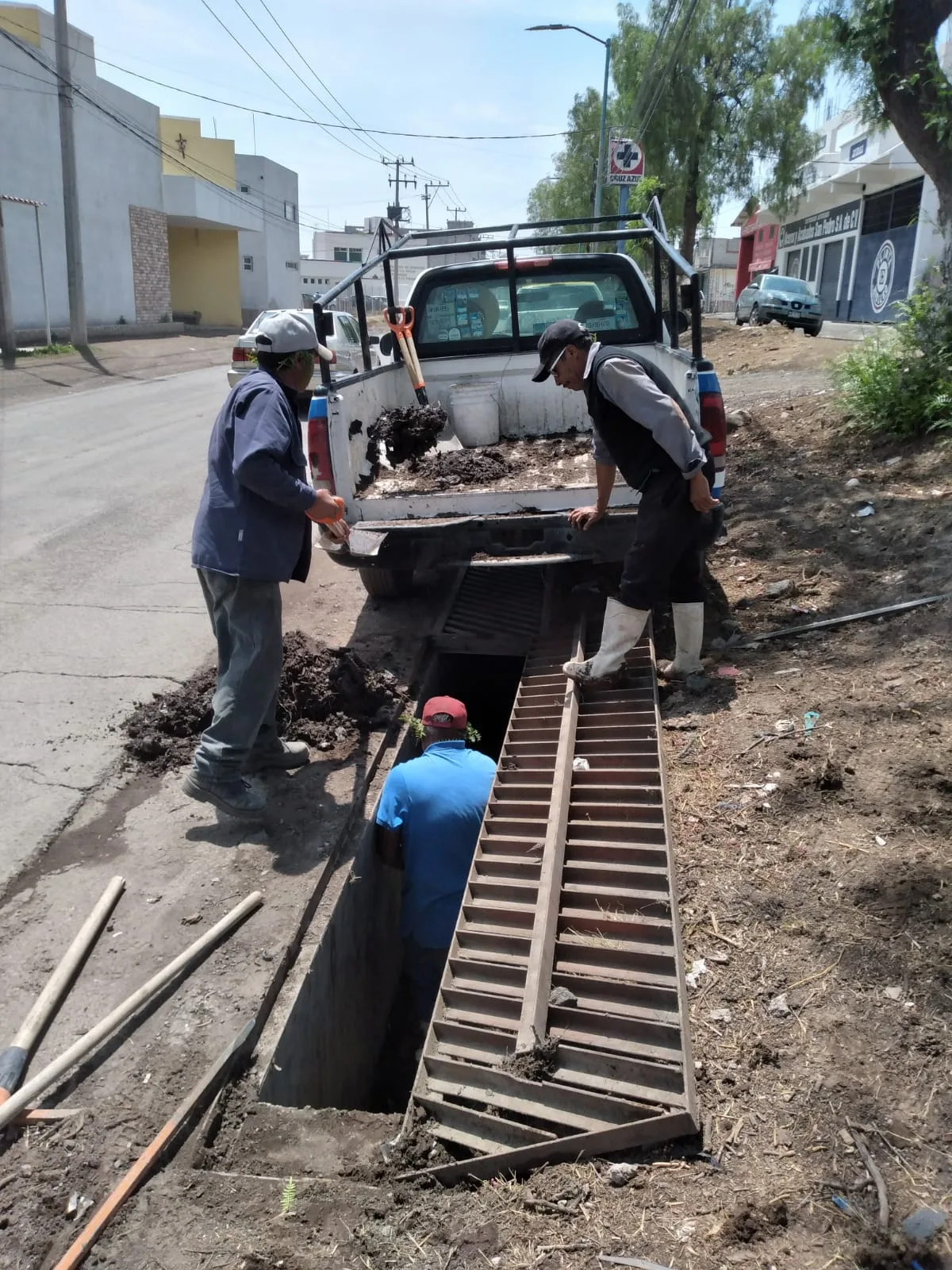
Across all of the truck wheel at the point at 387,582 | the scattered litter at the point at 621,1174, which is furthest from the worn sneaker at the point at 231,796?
the truck wheel at the point at 387,582

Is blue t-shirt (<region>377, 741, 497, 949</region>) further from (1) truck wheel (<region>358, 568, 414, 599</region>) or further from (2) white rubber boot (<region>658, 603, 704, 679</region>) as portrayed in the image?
(1) truck wheel (<region>358, 568, 414, 599</region>)

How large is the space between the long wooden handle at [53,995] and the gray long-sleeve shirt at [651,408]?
111 inches

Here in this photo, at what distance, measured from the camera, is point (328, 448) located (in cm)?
514

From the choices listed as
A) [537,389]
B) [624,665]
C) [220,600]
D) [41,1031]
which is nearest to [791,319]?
[537,389]

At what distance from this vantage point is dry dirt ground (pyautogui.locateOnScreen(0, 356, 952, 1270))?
2084 mm

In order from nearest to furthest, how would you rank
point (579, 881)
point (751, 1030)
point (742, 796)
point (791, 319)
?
point (751, 1030), point (579, 881), point (742, 796), point (791, 319)

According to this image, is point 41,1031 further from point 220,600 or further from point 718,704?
point 718,704

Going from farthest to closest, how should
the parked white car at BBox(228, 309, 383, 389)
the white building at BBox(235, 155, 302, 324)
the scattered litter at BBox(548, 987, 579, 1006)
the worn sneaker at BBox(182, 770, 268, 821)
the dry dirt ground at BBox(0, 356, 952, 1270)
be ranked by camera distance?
the white building at BBox(235, 155, 302, 324) < the parked white car at BBox(228, 309, 383, 389) < the worn sneaker at BBox(182, 770, 268, 821) < the scattered litter at BBox(548, 987, 579, 1006) < the dry dirt ground at BBox(0, 356, 952, 1270)

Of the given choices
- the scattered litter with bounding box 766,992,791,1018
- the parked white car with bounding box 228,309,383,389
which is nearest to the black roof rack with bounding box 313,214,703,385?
the scattered litter with bounding box 766,992,791,1018

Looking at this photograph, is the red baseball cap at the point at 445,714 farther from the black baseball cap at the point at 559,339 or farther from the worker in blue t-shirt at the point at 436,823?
the black baseball cap at the point at 559,339

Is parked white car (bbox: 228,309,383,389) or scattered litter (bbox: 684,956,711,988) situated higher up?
parked white car (bbox: 228,309,383,389)

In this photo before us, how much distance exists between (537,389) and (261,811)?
4.10 meters

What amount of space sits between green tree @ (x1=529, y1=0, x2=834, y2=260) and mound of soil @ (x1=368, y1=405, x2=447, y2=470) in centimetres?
2197

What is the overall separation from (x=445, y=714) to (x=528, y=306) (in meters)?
3.78
